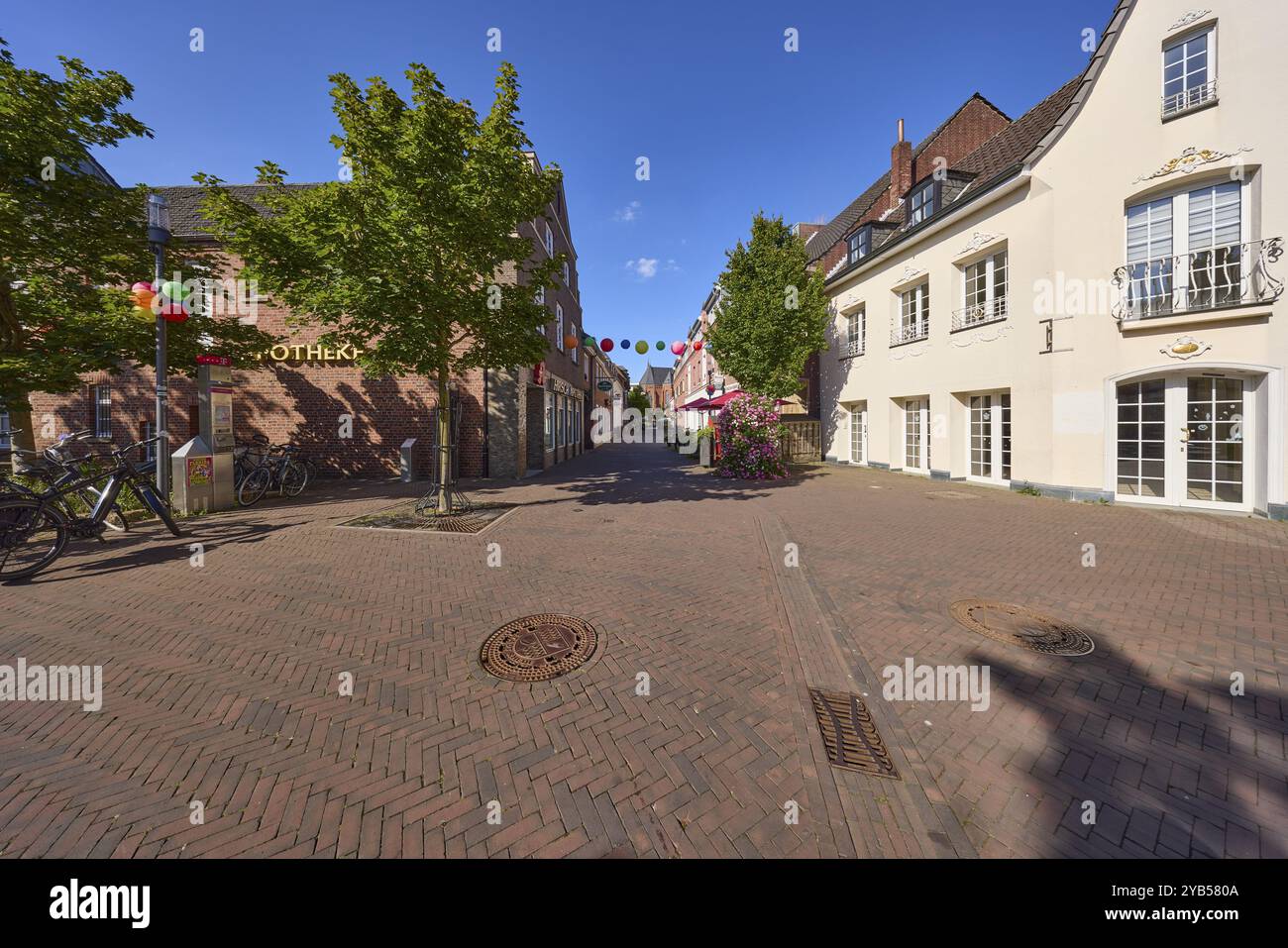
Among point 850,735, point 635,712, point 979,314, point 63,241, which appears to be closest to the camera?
point 850,735

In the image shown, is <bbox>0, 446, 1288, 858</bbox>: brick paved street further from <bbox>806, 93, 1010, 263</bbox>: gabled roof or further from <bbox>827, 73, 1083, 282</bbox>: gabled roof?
<bbox>806, 93, 1010, 263</bbox>: gabled roof

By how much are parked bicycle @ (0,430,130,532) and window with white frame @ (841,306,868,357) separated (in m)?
20.3

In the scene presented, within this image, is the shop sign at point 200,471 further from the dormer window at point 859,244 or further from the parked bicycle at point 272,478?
the dormer window at point 859,244

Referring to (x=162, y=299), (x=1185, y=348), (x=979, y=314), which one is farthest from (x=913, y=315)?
(x=162, y=299)

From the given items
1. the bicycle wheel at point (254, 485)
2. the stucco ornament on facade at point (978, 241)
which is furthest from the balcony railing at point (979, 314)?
the bicycle wheel at point (254, 485)

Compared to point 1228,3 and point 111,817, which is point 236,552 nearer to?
point 111,817

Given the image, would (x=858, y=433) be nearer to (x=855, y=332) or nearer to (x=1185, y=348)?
(x=855, y=332)

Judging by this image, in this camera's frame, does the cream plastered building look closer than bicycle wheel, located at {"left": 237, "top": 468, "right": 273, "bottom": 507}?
Yes

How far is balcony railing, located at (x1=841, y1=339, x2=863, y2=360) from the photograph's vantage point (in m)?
18.2

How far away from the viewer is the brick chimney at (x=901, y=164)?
60.3 feet

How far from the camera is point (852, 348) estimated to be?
18.7m

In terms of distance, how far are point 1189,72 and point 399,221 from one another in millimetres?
15201

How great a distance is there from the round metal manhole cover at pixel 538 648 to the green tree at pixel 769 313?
599 inches

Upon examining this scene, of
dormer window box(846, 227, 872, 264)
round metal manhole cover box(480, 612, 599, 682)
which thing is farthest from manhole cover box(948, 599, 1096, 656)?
dormer window box(846, 227, 872, 264)
